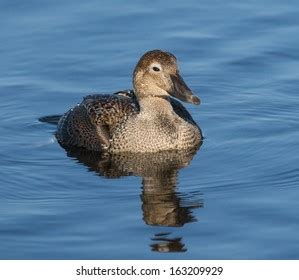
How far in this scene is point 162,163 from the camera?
16.5m

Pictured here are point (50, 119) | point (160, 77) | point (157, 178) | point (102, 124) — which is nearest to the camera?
point (157, 178)

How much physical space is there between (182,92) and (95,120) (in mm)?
1255

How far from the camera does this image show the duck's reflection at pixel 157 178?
46.8 ft

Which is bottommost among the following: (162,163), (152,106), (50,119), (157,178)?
(157,178)

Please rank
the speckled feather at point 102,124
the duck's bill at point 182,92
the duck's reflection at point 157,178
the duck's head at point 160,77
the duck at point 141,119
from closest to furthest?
the duck's reflection at point 157,178
the duck's bill at point 182,92
the duck's head at point 160,77
the duck at point 141,119
the speckled feather at point 102,124

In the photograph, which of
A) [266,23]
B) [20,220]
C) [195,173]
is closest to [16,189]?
[20,220]

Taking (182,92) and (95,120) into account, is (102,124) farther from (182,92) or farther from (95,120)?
(182,92)

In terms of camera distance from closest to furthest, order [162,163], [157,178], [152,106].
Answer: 1. [157,178]
2. [162,163]
3. [152,106]

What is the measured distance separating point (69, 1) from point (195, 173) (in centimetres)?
662

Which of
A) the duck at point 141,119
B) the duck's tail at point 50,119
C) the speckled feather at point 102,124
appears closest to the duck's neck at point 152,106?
the duck at point 141,119

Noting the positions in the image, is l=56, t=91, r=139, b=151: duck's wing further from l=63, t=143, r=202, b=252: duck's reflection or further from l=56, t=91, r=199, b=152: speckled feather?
l=63, t=143, r=202, b=252: duck's reflection

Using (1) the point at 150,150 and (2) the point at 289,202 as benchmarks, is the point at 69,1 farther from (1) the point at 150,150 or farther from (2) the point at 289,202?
(2) the point at 289,202

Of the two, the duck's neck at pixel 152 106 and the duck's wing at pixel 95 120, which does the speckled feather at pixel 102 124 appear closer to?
the duck's wing at pixel 95 120

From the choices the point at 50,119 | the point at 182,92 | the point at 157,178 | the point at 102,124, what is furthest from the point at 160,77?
the point at 50,119
